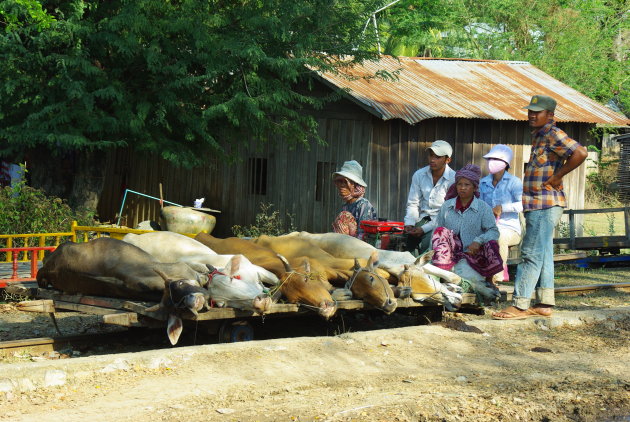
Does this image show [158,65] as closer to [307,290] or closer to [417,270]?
[417,270]

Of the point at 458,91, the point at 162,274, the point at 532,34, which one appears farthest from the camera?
the point at 532,34

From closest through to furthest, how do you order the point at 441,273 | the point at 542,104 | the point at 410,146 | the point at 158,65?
the point at 441,273 → the point at 542,104 → the point at 158,65 → the point at 410,146

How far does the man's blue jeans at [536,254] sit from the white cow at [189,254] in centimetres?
267

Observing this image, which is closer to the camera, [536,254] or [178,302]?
[178,302]

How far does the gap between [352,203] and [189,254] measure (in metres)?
2.43

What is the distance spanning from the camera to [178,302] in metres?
6.16

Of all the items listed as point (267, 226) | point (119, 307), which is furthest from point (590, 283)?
point (119, 307)

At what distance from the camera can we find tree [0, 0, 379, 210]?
1320 centimetres

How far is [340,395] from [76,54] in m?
9.45

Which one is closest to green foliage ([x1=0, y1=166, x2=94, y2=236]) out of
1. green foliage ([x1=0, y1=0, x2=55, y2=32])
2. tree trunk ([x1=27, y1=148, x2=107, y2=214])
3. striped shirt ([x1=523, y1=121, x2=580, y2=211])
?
green foliage ([x1=0, y1=0, x2=55, y2=32])

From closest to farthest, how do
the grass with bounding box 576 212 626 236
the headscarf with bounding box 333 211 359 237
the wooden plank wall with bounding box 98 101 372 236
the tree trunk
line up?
the headscarf with bounding box 333 211 359 237 < the tree trunk < the wooden plank wall with bounding box 98 101 372 236 < the grass with bounding box 576 212 626 236

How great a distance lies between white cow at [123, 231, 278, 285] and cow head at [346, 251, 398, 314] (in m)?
0.71

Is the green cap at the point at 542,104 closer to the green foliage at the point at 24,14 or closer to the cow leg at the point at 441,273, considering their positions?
the cow leg at the point at 441,273

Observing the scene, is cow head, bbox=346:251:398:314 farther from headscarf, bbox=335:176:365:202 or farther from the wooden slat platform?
headscarf, bbox=335:176:365:202
